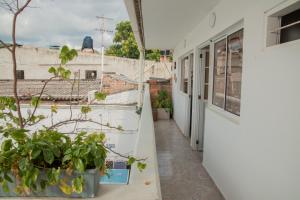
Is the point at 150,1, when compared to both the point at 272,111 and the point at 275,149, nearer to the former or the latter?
the point at 272,111

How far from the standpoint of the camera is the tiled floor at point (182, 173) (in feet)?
10.8

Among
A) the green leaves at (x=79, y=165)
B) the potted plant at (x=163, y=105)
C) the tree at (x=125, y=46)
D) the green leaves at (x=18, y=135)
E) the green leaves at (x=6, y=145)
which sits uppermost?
the tree at (x=125, y=46)

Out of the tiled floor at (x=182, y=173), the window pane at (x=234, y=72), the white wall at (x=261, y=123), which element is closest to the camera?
the white wall at (x=261, y=123)

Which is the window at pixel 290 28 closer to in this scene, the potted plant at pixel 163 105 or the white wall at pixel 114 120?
the white wall at pixel 114 120

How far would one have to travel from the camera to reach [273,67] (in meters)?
1.91

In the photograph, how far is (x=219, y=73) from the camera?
3.74 m

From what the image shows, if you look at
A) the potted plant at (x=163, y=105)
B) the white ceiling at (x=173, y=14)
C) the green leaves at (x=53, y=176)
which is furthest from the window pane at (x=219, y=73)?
the potted plant at (x=163, y=105)

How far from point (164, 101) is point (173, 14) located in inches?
201

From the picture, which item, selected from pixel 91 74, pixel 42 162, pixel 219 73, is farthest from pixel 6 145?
pixel 91 74

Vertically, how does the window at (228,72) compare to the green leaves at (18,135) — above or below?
above

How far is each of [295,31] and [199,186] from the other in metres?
2.46

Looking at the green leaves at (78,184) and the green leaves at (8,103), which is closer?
the green leaves at (78,184)

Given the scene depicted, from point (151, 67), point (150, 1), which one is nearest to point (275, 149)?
point (150, 1)

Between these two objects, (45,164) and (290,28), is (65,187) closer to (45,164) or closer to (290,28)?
(45,164)
